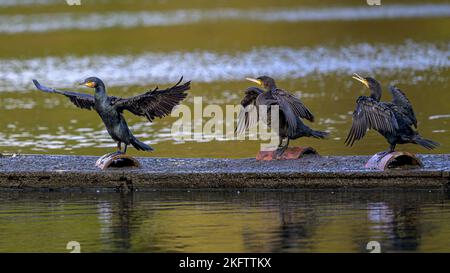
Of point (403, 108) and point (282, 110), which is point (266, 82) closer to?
point (282, 110)

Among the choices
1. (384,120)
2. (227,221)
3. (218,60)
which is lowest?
(227,221)

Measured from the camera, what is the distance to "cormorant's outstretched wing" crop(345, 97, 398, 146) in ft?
45.3

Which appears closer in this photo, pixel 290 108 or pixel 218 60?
pixel 290 108

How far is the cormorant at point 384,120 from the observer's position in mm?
13836

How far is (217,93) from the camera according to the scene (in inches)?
1030

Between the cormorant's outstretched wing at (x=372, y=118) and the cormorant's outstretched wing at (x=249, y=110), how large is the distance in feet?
4.56

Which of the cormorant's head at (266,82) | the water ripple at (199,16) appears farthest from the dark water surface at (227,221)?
the water ripple at (199,16)

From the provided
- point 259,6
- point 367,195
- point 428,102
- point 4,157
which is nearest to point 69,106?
point 428,102

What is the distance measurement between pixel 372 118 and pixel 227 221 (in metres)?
2.36

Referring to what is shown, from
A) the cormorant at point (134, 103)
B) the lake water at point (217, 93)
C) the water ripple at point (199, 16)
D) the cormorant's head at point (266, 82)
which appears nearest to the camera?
the lake water at point (217, 93)

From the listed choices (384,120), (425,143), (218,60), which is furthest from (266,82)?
(218,60)

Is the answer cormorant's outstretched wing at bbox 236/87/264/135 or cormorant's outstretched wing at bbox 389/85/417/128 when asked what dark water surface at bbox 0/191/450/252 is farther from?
cormorant's outstretched wing at bbox 236/87/264/135

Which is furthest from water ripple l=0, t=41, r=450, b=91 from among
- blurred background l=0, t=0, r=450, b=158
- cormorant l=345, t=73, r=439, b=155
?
cormorant l=345, t=73, r=439, b=155

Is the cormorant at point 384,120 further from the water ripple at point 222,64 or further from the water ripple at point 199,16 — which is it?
the water ripple at point 199,16
